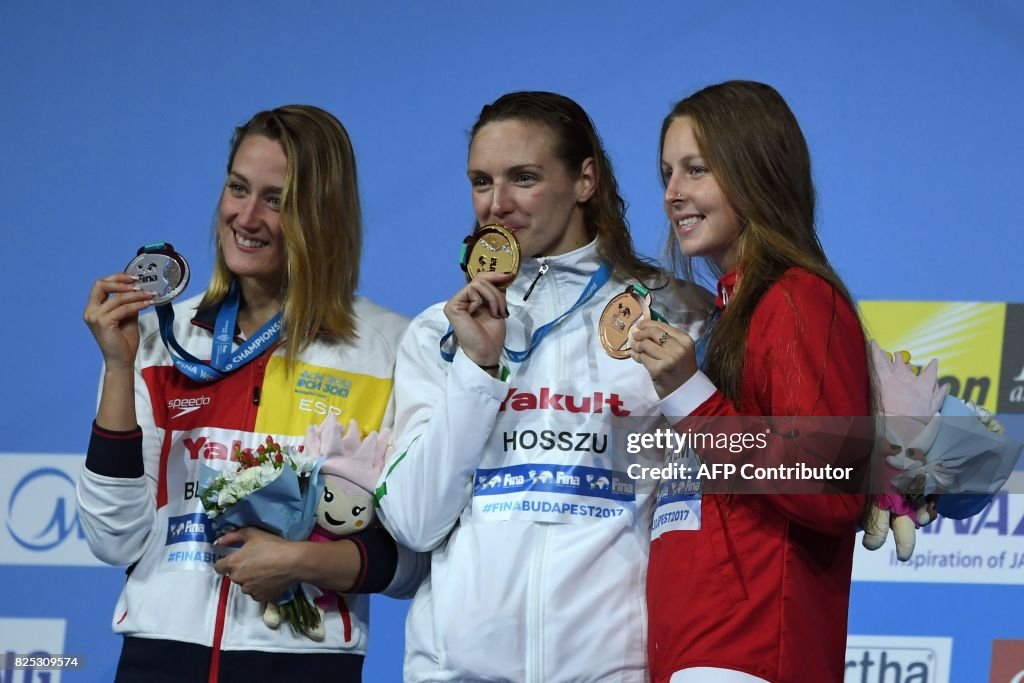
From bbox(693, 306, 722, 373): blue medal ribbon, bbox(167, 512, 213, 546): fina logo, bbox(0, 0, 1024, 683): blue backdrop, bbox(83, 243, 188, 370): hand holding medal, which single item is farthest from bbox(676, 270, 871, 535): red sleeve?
bbox(0, 0, 1024, 683): blue backdrop

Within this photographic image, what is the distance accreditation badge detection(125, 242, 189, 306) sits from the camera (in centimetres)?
243

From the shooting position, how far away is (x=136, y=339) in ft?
7.96

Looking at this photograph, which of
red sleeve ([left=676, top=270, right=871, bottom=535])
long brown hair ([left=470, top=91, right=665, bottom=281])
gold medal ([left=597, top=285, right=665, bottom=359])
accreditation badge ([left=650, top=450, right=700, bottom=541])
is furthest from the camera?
long brown hair ([left=470, top=91, right=665, bottom=281])

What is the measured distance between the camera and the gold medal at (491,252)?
7.36 feet

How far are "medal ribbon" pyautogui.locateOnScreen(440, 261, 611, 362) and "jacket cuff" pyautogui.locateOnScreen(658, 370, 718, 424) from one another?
15.0 inches

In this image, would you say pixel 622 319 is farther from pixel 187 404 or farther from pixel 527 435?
pixel 187 404

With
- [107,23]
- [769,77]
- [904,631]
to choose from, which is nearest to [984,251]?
[769,77]

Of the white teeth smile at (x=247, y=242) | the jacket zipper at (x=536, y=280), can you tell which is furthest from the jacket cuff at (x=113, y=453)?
the jacket zipper at (x=536, y=280)

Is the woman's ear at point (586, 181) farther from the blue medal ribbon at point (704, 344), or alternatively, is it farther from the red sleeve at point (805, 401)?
the red sleeve at point (805, 401)

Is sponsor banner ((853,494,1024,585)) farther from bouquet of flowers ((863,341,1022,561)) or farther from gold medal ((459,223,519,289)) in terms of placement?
gold medal ((459,223,519,289))

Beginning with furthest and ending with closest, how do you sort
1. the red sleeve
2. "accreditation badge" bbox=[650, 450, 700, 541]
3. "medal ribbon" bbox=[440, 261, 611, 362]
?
"medal ribbon" bbox=[440, 261, 611, 362], "accreditation badge" bbox=[650, 450, 700, 541], the red sleeve

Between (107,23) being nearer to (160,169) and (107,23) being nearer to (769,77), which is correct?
(160,169)

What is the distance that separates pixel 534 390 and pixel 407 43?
5.13 ft

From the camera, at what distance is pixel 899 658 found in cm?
333
